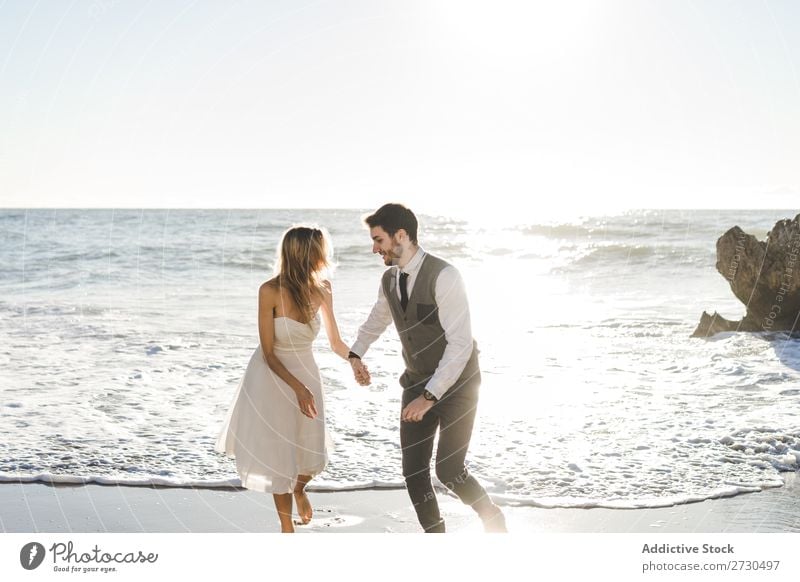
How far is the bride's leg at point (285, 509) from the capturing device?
4879mm

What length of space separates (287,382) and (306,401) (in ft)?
0.51

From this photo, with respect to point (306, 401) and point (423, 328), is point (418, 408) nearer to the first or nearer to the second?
point (423, 328)

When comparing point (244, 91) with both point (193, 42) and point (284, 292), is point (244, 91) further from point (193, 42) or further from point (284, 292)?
point (284, 292)

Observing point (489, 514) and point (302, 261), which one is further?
point (302, 261)

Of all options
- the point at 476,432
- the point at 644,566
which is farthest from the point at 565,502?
the point at 476,432

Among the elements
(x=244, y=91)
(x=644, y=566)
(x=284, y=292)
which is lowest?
(x=644, y=566)

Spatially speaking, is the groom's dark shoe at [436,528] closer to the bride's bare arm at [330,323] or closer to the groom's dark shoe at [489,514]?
the groom's dark shoe at [489,514]

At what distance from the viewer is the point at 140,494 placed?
5.90m

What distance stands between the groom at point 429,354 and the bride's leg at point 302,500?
3.13 feet

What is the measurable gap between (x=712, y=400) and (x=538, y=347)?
136 inches

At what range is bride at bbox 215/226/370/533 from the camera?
4582 mm

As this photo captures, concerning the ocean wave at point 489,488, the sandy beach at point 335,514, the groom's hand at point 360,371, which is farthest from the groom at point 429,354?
Answer: the ocean wave at point 489,488

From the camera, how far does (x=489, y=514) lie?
4.43 metres

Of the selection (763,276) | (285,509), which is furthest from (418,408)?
(763,276)
